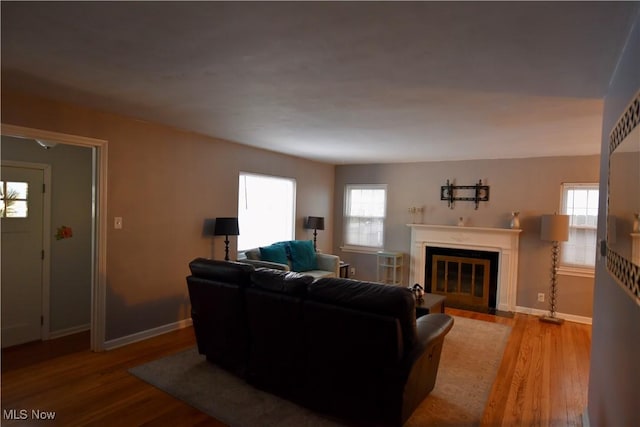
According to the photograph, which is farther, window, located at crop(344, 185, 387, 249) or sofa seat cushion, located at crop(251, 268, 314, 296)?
window, located at crop(344, 185, 387, 249)

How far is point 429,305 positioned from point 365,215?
10.4 ft

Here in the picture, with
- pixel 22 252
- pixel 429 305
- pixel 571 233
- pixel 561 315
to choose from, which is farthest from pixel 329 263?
pixel 22 252

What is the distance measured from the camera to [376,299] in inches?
89.0

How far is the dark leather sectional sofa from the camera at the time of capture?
227 centimetres

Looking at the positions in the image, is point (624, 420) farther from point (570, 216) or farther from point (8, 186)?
point (8, 186)

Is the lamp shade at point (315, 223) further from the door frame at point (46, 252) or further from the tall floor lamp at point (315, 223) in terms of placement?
the door frame at point (46, 252)

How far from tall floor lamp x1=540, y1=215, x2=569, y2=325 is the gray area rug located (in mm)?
1790

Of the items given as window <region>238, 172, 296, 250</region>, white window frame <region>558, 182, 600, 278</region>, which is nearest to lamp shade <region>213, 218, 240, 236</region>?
window <region>238, 172, 296, 250</region>

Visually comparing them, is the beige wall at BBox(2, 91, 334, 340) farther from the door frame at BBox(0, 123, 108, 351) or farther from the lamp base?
the lamp base

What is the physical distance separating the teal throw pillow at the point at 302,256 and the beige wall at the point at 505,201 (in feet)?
4.93

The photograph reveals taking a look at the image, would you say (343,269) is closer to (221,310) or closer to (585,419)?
(221,310)

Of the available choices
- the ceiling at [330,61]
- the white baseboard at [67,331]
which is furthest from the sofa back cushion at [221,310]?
the white baseboard at [67,331]

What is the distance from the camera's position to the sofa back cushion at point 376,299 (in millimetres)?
2221

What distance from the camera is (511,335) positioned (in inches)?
175
